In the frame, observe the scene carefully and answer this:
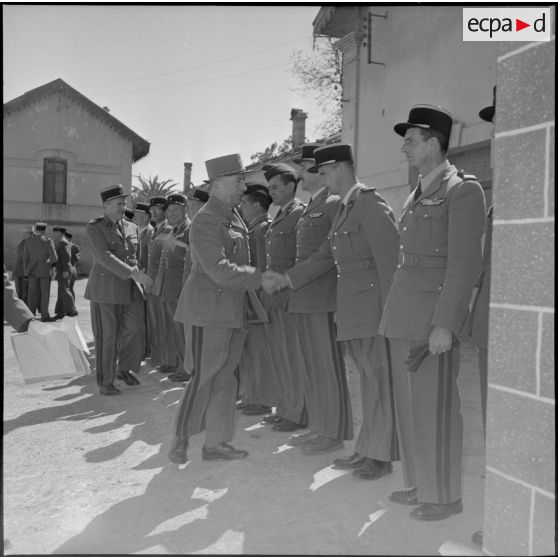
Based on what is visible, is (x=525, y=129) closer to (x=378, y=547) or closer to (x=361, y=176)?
(x=378, y=547)

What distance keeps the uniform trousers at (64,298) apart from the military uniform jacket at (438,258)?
10895mm

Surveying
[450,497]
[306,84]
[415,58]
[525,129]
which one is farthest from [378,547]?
[306,84]

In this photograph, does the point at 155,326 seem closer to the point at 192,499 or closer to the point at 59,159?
the point at 192,499

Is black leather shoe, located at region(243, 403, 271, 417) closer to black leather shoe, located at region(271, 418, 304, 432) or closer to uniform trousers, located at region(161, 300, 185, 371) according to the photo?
black leather shoe, located at region(271, 418, 304, 432)

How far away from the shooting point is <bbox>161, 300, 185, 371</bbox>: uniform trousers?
7035 millimetres

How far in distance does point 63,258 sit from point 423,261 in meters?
11.9

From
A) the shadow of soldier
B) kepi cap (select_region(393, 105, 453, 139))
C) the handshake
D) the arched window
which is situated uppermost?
the arched window

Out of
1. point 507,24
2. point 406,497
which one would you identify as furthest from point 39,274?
point 507,24

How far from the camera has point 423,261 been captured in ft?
10.6

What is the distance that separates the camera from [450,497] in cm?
322

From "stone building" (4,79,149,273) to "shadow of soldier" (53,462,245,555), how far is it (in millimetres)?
24776

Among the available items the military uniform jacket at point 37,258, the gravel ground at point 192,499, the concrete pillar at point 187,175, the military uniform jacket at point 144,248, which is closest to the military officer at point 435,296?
the gravel ground at point 192,499

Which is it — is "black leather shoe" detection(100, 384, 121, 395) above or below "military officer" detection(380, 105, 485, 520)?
below

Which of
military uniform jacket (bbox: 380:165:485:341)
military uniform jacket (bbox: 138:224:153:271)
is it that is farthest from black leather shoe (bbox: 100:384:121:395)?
military uniform jacket (bbox: 380:165:485:341)
